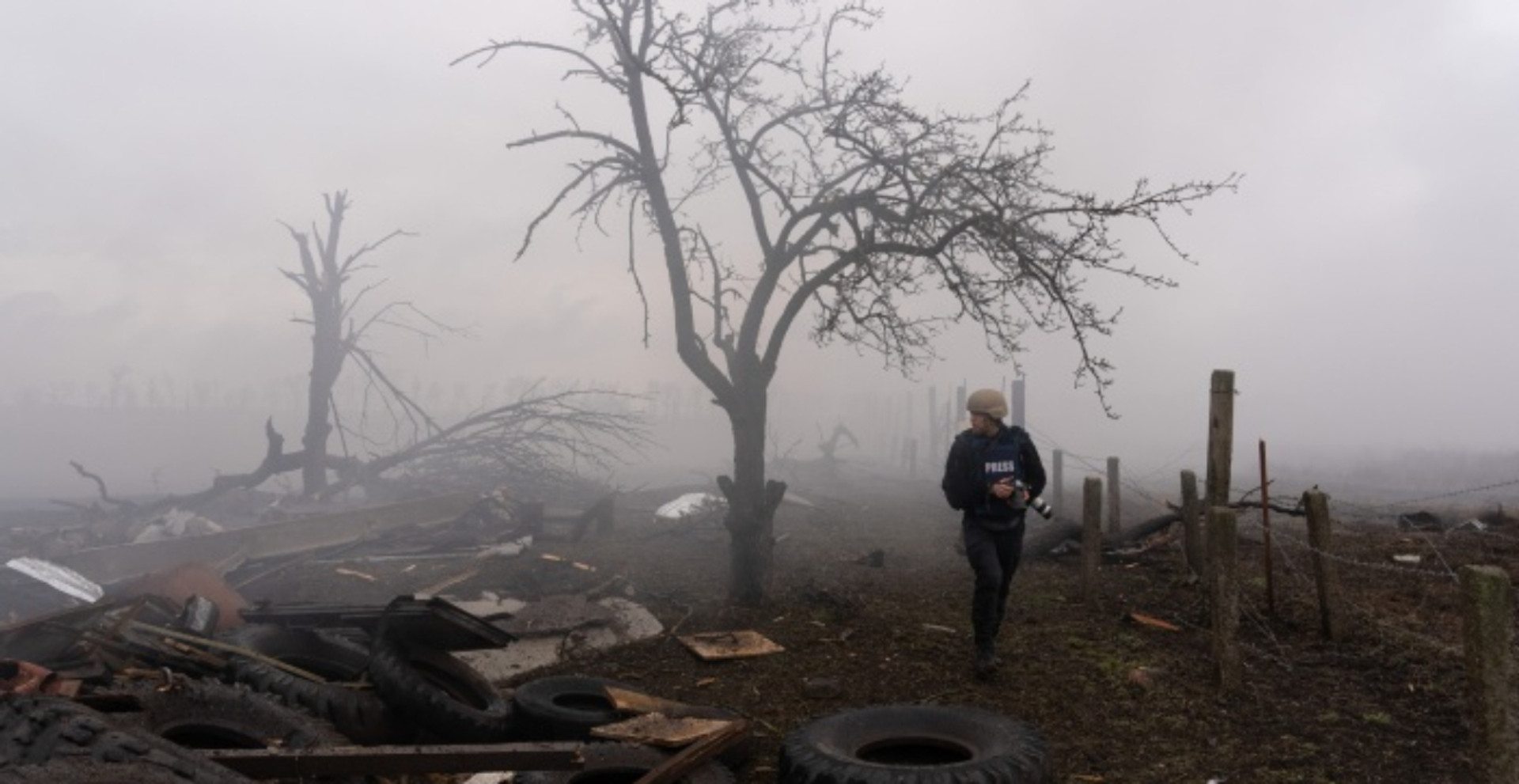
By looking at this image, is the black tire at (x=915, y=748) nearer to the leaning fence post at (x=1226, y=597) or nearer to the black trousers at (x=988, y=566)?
the black trousers at (x=988, y=566)

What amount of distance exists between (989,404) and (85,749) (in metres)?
5.87

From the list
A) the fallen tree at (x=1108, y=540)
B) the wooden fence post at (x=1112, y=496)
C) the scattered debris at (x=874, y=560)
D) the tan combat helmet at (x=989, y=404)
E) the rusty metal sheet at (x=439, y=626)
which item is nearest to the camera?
the rusty metal sheet at (x=439, y=626)

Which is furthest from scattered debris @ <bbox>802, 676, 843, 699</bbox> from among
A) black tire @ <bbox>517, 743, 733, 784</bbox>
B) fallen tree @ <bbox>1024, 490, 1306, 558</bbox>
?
fallen tree @ <bbox>1024, 490, 1306, 558</bbox>

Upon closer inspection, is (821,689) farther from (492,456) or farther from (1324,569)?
(492,456)

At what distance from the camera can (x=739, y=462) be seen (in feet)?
34.5

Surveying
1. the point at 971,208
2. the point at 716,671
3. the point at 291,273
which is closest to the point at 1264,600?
the point at 971,208

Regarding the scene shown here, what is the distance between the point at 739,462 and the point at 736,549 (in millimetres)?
1105

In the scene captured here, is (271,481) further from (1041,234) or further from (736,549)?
(1041,234)

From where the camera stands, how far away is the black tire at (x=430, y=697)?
563cm

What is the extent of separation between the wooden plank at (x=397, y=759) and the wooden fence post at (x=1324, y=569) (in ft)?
20.1

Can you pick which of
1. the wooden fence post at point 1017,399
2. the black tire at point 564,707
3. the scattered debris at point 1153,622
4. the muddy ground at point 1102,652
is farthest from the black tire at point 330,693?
the wooden fence post at point 1017,399

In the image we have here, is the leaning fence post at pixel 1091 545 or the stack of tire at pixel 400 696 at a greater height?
the leaning fence post at pixel 1091 545

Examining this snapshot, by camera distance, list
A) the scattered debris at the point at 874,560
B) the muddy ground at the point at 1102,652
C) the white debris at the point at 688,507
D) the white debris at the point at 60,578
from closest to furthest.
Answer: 1. the muddy ground at the point at 1102,652
2. the white debris at the point at 60,578
3. the scattered debris at the point at 874,560
4. the white debris at the point at 688,507

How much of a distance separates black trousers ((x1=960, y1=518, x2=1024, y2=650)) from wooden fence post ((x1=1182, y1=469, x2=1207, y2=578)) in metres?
3.00
